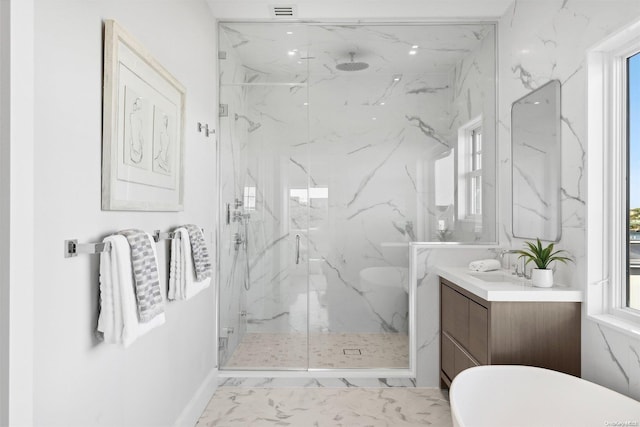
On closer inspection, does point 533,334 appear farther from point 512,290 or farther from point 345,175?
point 345,175

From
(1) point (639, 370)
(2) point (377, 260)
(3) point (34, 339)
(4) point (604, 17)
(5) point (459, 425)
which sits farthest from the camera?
(2) point (377, 260)

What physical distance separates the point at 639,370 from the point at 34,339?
7.07ft

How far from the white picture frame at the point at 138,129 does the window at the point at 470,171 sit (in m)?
1.96

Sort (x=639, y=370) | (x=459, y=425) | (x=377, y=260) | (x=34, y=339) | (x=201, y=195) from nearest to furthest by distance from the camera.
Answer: (x=34, y=339) < (x=459, y=425) < (x=639, y=370) < (x=201, y=195) < (x=377, y=260)

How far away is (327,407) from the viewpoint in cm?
273

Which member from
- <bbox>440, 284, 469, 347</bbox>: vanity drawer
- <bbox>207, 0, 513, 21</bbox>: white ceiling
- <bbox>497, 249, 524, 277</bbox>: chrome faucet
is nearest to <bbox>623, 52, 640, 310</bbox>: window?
<bbox>497, 249, 524, 277</bbox>: chrome faucet

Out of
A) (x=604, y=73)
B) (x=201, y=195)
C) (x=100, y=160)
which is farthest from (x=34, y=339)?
(x=604, y=73)

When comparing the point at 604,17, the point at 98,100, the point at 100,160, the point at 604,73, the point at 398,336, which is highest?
the point at 604,17

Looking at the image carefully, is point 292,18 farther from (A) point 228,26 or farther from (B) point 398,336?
(B) point 398,336

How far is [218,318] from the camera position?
315 centimetres

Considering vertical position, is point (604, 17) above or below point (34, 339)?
above

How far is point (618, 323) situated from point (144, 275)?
199 cm

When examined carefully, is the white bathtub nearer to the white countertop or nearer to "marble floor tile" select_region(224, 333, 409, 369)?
the white countertop

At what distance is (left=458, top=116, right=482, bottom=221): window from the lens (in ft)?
10.1
